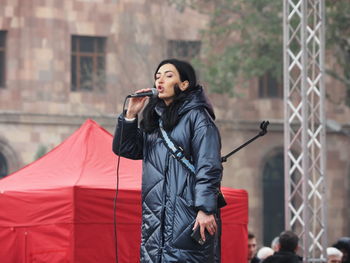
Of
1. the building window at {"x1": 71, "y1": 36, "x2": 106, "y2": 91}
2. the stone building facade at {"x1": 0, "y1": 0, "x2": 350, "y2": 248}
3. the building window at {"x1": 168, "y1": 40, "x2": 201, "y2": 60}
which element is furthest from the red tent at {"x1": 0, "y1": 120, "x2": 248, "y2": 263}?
the building window at {"x1": 71, "y1": 36, "x2": 106, "y2": 91}

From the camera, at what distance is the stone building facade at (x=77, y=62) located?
3684 cm

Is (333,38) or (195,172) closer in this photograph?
(195,172)

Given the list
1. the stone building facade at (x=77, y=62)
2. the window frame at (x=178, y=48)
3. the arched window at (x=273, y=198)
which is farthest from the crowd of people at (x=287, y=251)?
the arched window at (x=273, y=198)

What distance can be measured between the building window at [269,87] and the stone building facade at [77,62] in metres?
1.44

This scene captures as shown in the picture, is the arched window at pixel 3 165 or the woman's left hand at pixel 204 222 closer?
the woman's left hand at pixel 204 222

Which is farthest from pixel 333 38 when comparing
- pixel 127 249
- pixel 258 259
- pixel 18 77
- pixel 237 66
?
pixel 127 249

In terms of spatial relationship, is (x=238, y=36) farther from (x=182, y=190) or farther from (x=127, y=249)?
(x=182, y=190)

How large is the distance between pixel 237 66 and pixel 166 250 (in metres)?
24.3

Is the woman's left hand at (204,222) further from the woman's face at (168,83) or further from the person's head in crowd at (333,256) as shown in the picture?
the person's head in crowd at (333,256)

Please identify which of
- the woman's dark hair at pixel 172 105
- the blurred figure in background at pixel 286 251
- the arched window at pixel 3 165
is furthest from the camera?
the arched window at pixel 3 165

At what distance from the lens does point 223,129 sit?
127 ft

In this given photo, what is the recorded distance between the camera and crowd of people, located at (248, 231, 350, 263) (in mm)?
13516

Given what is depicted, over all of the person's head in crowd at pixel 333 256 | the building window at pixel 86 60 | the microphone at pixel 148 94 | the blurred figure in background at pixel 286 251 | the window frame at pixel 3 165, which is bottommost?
the window frame at pixel 3 165

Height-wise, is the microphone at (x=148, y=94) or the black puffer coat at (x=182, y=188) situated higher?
the microphone at (x=148, y=94)
